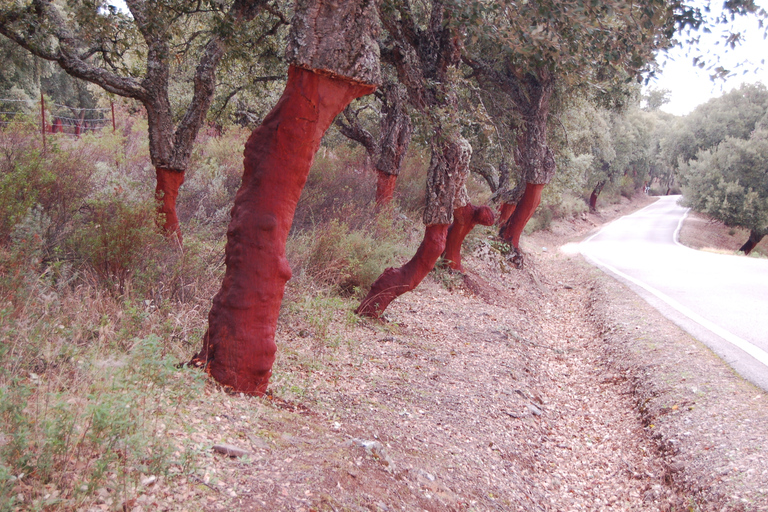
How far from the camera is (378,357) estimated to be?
19.6 feet

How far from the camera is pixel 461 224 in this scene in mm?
9203

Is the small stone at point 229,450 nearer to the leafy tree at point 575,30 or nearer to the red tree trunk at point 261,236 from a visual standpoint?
the red tree trunk at point 261,236

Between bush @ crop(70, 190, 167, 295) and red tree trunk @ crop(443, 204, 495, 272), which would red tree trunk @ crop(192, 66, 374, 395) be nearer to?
bush @ crop(70, 190, 167, 295)

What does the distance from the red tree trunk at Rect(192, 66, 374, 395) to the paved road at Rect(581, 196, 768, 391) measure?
510 centimetres

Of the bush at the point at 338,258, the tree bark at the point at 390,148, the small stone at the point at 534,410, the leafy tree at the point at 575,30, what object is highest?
the leafy tree at the point at 575,30

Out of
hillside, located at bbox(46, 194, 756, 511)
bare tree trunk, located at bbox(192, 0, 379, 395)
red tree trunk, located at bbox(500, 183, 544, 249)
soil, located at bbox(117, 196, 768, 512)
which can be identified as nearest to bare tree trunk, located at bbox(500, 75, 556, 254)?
red tree trunk, located at bbox(500, 183, 544, 249)

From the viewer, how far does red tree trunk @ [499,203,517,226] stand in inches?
540

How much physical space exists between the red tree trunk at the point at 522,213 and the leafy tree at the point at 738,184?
1949 cm

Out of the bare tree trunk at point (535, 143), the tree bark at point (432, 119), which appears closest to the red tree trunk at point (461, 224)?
the tree bark at point (432, 119)

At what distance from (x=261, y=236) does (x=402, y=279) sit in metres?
3.37

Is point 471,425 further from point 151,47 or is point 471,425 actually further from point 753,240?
point 753,240

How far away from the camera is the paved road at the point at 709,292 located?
6613mm

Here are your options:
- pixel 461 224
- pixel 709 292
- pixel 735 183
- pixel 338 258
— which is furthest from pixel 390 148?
pixel 735 183

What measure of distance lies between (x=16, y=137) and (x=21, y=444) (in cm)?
817
